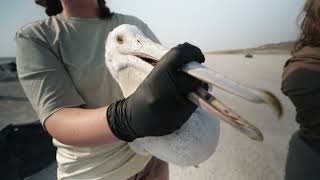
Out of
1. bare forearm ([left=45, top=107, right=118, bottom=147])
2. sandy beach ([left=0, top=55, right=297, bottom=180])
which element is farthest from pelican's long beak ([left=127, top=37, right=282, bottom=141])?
sandy beach ([left=0, top=55, right=297, bottom=180])

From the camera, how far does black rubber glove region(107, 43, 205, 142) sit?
0.47m

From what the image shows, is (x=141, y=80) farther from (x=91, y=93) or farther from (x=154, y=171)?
(x=154, y=171)

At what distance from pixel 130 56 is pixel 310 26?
0.81 m

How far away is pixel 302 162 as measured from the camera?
1071 millimetres

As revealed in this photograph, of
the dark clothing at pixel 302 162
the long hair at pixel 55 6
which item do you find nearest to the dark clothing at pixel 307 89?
the dark clothing at pixel 302 162

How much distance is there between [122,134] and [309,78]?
2.34 ft

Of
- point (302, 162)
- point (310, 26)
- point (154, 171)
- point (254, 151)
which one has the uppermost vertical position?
point (310, 26)

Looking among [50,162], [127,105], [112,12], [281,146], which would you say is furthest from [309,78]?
[50,162]

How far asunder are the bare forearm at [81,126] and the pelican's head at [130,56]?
2.6 inches

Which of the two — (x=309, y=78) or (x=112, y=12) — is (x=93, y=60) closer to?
(x=112, y=12)

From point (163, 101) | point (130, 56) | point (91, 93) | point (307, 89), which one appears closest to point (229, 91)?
point (163, 101)

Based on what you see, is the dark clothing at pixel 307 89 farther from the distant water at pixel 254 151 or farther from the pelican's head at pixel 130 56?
the pelican's head at pixel 130 56

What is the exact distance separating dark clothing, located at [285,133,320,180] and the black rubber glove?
0.67m

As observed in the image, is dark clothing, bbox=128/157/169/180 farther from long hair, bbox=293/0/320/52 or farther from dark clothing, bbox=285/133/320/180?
long hair, bbox=293/0/320/52
